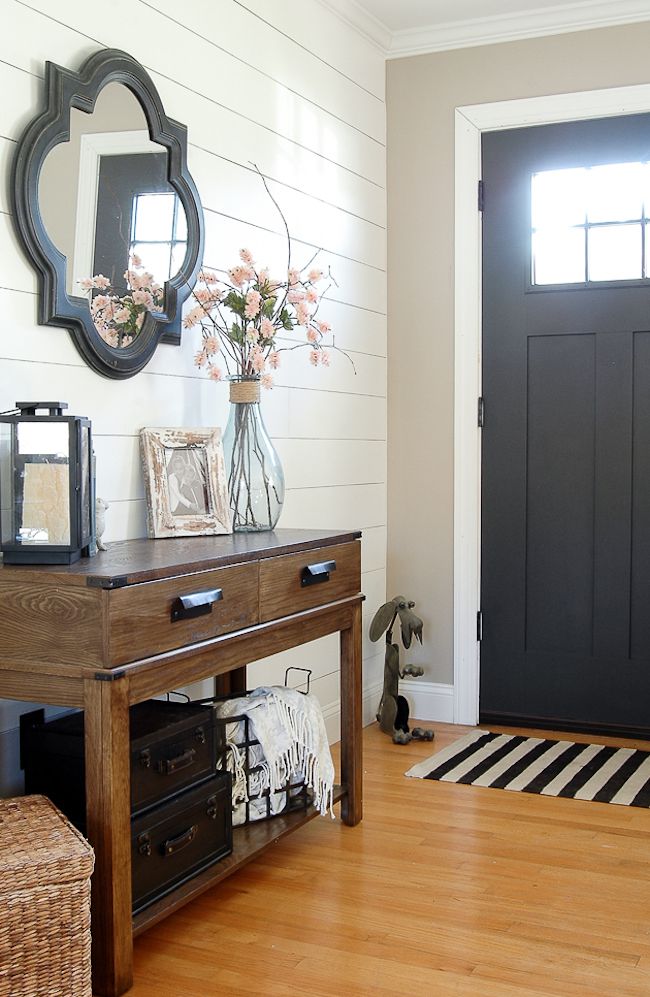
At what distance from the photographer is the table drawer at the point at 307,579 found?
8.03 ft

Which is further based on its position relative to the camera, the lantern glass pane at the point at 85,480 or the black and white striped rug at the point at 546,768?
the black and white striped rug at the point at 546,768

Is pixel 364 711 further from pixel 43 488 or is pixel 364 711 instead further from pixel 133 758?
pixel 43 488

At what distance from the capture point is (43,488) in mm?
2074

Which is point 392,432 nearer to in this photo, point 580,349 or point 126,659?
point 580,349

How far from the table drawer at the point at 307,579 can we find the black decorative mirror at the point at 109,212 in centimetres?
60

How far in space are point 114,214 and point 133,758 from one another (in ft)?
4.05

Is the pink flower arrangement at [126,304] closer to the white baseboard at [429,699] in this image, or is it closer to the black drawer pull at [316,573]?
the black drawer pull at [316,573]

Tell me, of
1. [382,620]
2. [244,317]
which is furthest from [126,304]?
[382,620]

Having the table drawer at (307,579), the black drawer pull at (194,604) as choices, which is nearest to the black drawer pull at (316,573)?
the table drawer at (307,579)

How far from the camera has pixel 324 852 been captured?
2.72 metres

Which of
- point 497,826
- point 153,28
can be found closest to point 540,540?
point 497,826

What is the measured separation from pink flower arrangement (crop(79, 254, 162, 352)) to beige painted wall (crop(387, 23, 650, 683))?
1.57 m

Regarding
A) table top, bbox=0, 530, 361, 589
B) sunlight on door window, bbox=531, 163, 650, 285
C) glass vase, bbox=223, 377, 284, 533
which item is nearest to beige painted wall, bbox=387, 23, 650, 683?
sunlight on door window, bbox=531, 163, 650, 285

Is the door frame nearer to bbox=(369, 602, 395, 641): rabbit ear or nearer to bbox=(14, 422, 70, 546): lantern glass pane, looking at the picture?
bbox=(369, 602, 395, 641): rabbit ear
